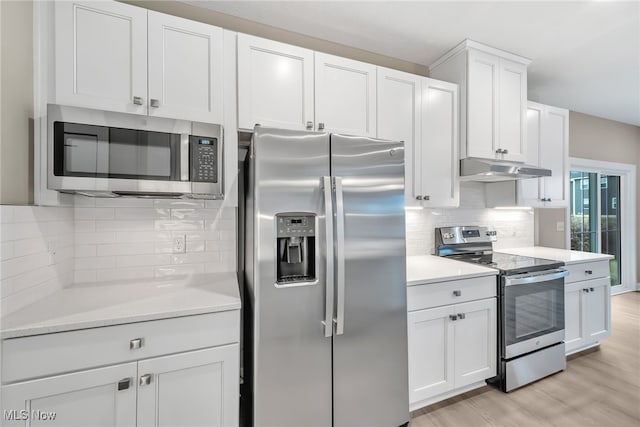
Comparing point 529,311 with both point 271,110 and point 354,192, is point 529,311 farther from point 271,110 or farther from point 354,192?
point 271,110

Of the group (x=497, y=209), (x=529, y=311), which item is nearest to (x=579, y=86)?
(x=497, y=209)

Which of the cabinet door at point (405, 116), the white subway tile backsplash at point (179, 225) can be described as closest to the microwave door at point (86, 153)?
the white subway tile backsplash at point (179, 225)

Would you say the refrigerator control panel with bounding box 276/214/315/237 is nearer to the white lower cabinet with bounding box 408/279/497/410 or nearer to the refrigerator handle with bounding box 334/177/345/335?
the refrigerator handle with bounding box 334/177/345/335

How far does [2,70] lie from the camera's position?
122cm

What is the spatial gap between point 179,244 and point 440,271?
1828 millimetres

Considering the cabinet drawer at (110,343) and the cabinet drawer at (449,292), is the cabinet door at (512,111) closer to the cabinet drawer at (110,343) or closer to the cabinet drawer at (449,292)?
the cabinet drawer at (449,292)

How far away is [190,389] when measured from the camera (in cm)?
134

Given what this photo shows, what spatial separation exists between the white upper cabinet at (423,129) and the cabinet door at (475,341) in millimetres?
846

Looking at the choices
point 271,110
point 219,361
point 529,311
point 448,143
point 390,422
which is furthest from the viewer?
point 448,143

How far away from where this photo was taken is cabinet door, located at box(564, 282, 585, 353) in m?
2.57

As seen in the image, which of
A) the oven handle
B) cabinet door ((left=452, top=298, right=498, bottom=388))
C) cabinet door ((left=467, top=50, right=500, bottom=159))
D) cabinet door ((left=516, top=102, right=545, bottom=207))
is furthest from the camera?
cabinet door ((left=516, top=102, right=545, bottom=207))

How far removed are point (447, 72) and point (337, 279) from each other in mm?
2214

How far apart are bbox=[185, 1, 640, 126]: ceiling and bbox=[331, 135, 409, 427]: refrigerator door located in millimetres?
1091

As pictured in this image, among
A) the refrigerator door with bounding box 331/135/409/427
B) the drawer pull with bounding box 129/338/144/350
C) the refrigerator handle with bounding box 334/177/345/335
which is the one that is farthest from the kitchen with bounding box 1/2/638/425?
the refrigerator handle with bounding box 334/177/345/335
